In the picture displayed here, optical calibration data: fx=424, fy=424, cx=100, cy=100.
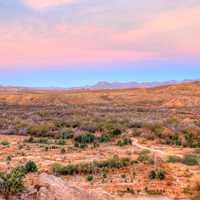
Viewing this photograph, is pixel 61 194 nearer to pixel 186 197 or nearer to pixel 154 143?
pixel 186 197

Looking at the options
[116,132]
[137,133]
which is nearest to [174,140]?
[137,133]

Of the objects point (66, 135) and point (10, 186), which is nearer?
point (10, 186)

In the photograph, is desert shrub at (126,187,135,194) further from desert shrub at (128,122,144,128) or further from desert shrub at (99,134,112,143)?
desert shrub at (128,122,144,128)

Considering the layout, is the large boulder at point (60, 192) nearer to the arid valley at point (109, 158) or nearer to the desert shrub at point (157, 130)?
the arid valley at point (109, 158)

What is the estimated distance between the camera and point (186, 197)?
57.3 ft

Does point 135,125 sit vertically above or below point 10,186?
below

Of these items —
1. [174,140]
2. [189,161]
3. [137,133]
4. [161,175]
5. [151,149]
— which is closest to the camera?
[161,175]

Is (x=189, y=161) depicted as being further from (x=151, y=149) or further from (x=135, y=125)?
(x=135, y=125)

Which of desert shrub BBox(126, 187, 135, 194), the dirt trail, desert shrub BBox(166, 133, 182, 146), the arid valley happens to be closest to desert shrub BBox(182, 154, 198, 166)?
the arid valley

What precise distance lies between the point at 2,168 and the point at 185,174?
9.65m

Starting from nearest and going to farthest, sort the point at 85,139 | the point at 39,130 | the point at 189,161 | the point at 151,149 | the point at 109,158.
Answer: the point at 189,161, the point at 109,158, the point at 151,149, the point at 85,139, the point at 39,130

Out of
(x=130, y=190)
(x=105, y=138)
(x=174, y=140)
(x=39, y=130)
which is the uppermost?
(x=130, y=190)

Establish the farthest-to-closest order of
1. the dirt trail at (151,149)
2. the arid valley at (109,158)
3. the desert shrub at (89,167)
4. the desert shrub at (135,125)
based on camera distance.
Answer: the desert shrub at (135,125) → the dirt trail at (151,149) → the desert shrub at (89,167) → the arid valley at (109,158)

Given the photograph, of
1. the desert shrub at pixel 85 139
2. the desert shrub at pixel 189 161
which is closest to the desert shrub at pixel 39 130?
the desert shrub at pixel 85 139
